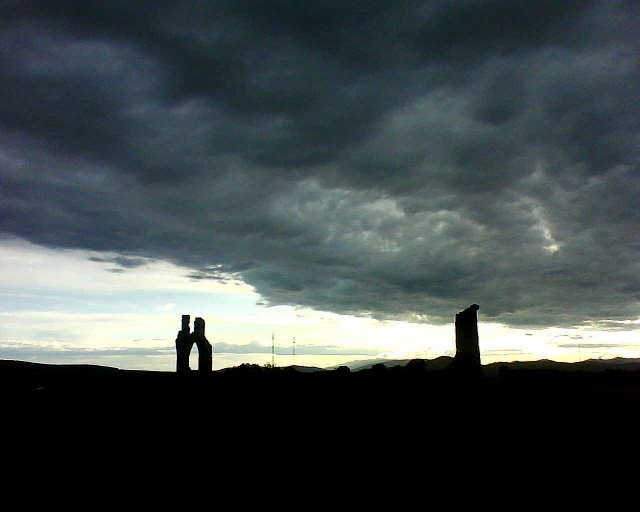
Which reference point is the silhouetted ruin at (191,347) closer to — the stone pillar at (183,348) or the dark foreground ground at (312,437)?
the stone pillar at (183,348)

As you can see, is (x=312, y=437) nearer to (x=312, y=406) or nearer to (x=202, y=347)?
(x=312, y=406)

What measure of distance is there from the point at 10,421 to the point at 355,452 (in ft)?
26.8

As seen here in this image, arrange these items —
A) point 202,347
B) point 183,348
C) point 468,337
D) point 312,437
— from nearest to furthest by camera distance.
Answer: point 312,437, point 468,337, point 202,347, point 183,348

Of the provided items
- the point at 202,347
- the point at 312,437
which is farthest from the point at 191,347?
the point at 312,437

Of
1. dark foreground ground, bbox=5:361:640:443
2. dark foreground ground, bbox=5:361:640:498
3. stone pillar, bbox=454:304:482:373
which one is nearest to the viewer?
dark foreground ground, bbox=5:361:640:498

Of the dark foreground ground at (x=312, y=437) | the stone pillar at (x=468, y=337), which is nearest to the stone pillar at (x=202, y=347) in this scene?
the dark foreground ground at (x=312, y=437)

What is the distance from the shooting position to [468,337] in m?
19.1

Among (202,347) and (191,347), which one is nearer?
(202,347)

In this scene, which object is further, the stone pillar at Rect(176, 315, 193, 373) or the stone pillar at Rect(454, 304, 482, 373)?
the stone pillar at Rect(176, 315, 193, 373)

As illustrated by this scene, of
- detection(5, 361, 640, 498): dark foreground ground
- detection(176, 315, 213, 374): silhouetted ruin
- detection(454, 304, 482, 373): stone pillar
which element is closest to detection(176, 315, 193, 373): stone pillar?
detection(176, 315, 213, 374): silhouetted ruin

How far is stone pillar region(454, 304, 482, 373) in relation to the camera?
61.2ft

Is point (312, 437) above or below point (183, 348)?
below

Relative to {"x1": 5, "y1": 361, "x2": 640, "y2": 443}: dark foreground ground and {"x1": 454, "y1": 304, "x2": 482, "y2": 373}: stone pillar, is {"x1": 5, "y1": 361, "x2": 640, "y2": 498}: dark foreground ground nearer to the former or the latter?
{"x1": 5, "y1": 361, "x2": 640, "y2": 443}: dark foreground ground

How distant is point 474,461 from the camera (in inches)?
432
